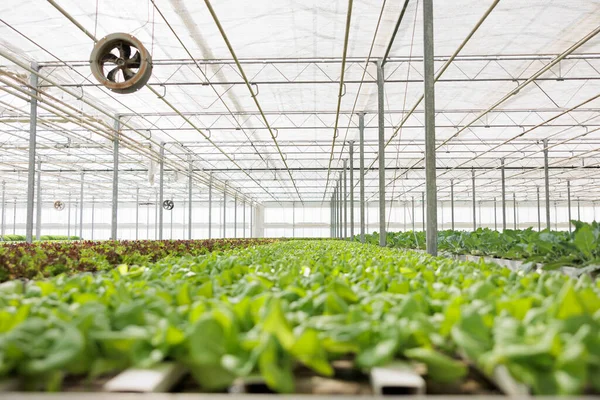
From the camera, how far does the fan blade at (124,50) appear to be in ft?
18.1

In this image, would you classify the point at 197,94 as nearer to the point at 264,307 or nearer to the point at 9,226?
the point at 264,307

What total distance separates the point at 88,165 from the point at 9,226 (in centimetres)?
2612

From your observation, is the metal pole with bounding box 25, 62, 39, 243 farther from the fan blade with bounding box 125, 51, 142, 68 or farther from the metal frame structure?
the fan blade with bounding box 125, 51, 142, 68

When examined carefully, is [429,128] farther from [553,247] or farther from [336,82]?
[336,82]

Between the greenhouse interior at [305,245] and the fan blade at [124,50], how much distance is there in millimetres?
78

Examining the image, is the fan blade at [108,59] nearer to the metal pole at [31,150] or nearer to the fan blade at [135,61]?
the fan blade at [135,61]

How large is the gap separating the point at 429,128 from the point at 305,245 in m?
4.92

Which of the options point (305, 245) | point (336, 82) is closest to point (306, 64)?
point (336, 82)

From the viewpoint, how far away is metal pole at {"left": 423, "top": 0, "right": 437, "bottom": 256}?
513 cm

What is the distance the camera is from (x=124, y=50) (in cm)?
558

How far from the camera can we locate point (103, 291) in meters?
1.65

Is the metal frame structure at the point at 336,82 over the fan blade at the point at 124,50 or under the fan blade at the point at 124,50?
over

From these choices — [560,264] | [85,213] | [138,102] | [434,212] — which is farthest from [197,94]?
[85,213]

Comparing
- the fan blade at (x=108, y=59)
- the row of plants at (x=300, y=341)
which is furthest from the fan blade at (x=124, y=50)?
the row of plants at (x=300, y=341)
